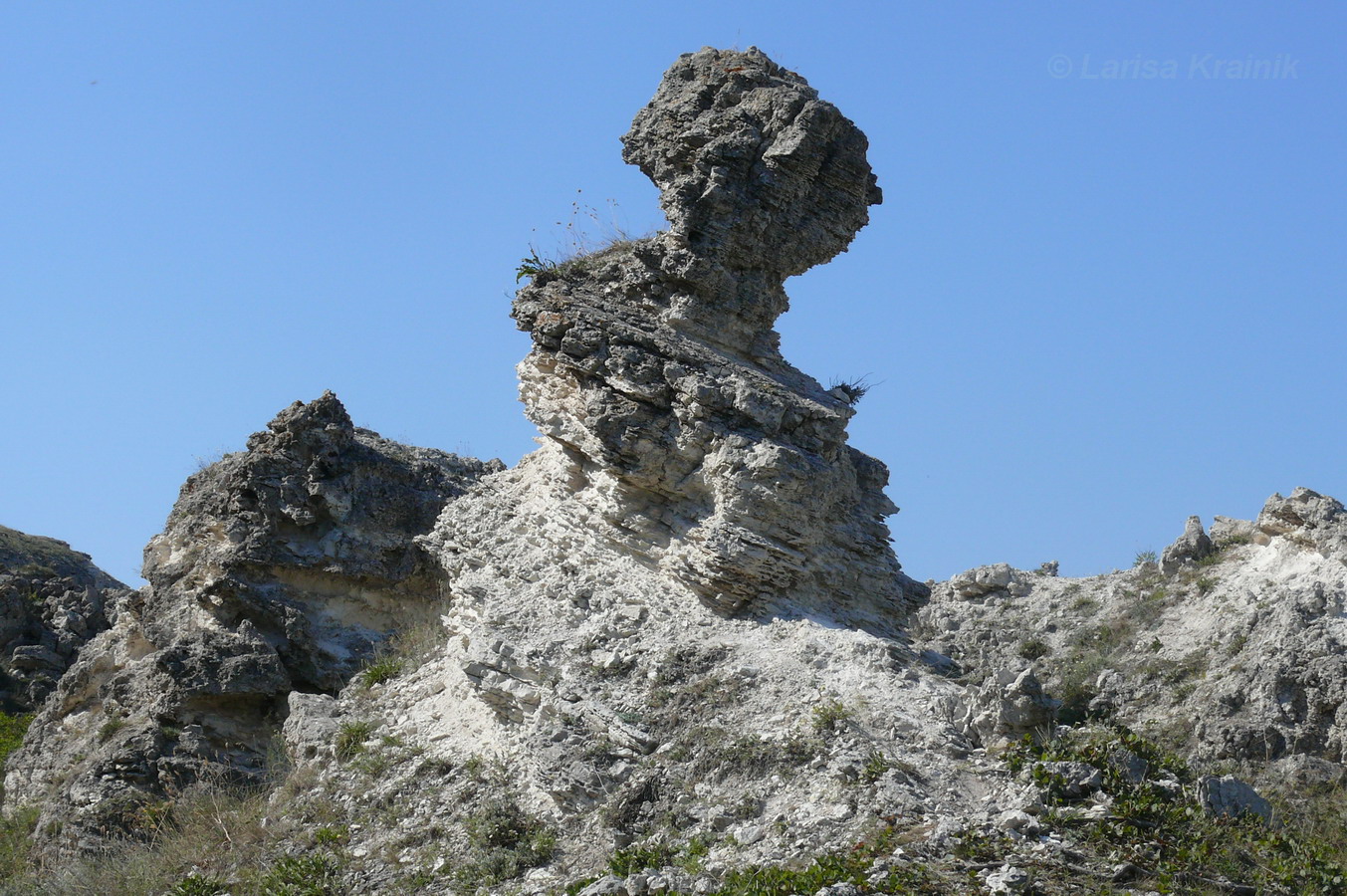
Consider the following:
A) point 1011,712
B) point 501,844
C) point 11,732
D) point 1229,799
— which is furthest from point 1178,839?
point 11,732

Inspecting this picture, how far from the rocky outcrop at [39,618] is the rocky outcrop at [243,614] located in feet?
13.3

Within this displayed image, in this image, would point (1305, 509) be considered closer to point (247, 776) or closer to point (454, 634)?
point (454, 634)

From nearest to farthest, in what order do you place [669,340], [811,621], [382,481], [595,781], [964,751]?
[964,751]
[595,781]
[811,621]
[669,340]
[382,481]

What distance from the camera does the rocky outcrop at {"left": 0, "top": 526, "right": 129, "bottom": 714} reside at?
80.5 feet

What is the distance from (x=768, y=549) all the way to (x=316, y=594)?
713cm

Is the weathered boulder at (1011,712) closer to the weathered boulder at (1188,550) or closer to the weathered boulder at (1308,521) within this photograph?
the weathered boulder at (1308,521)

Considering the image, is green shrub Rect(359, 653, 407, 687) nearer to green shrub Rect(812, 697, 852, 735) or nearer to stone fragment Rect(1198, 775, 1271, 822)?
green shrub Rect(812, 697, 852, 735)

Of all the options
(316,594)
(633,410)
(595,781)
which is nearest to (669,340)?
(633,410)

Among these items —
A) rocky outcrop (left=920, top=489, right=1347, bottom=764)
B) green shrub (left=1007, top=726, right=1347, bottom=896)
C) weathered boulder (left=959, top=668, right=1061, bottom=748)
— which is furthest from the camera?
rocky outcrop (left=920, top=489, right=1347, bottom=764)

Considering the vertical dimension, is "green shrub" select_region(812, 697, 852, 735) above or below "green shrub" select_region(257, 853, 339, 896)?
above

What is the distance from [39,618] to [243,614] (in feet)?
28.3

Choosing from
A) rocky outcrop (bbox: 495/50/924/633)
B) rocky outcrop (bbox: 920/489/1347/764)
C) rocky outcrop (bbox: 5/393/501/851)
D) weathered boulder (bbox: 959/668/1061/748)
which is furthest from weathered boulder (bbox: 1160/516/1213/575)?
rocky outcrop (bbox: 5/393/501/851)

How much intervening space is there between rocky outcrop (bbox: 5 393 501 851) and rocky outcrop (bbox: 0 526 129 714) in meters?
4.05

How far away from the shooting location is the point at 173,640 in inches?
741
